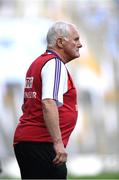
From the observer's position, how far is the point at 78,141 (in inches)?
664

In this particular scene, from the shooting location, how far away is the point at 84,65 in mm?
16875

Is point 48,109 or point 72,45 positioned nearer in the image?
point 48,109

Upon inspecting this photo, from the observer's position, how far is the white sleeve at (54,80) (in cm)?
674

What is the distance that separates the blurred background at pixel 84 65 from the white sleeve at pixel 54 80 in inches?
384

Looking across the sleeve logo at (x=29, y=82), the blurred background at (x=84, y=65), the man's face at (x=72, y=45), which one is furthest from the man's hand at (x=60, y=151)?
the blurred background at (x=84, y=65)

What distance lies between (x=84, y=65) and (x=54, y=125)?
403 inches

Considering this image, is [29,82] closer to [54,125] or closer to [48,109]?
[48,109]

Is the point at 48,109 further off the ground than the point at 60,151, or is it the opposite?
the point at 48,109

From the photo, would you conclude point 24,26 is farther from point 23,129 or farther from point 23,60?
point 23,129

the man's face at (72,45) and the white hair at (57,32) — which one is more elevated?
the white hair at (57,32)

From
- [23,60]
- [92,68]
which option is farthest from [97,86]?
[23,60]

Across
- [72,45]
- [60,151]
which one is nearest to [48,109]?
[60,151]

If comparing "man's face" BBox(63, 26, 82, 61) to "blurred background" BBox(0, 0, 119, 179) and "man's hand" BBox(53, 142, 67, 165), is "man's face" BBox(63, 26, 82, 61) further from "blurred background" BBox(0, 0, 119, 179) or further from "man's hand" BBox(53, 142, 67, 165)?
"blurred background" BBox(0, 0, 119, 179)

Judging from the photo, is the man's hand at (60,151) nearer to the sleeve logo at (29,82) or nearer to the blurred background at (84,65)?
the sleeve logo at (29,82)
